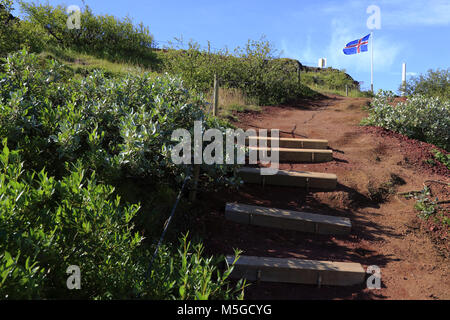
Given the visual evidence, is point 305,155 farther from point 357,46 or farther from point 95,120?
point 357,46

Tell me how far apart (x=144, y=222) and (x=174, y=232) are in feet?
1.32

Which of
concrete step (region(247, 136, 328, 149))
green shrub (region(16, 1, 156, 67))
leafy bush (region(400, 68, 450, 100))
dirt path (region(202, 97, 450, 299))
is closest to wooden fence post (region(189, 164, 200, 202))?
dirt path (region(202, 97, 450, 299))

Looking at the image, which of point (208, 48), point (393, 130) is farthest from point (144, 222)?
point (208, 48)

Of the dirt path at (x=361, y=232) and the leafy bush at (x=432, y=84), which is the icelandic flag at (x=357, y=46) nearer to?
the leafy bush at (x=432, y=84)

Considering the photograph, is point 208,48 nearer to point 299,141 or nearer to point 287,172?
point 299,141

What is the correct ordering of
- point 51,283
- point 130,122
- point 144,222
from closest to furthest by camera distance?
point 51,283 → point 144,222 → point 130,122

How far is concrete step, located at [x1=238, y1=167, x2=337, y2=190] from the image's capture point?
5391mm

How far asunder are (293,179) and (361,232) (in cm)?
140

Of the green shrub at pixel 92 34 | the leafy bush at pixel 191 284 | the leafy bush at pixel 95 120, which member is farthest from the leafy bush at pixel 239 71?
the leafy bush at pixel 191 284

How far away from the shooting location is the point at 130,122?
12.8 ft

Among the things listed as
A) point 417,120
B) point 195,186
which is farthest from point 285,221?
point 417,120

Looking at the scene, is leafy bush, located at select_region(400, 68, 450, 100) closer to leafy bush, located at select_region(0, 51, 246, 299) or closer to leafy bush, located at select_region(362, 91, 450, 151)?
leafy bush, located at select_region(362, 91, 450, 151)

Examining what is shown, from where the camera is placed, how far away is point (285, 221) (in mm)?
4422

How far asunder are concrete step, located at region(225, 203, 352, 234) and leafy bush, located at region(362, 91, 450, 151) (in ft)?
18.9
